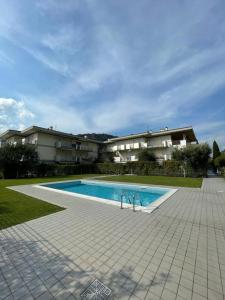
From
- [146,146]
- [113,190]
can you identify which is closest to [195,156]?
[146,146]

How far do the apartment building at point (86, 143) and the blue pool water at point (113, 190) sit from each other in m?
14.4

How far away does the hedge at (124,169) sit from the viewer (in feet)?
71.6

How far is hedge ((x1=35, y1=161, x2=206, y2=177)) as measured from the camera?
21.8 m

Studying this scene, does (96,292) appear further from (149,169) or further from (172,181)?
(149,169)

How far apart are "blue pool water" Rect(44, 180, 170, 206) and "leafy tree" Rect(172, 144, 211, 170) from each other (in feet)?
33.8

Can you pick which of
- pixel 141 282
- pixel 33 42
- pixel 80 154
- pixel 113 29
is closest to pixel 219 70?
pixel 113 29

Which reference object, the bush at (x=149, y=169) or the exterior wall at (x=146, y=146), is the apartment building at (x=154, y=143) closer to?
the exterior wall at (x=146, y=146)

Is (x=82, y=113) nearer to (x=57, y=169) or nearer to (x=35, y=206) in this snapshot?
(x=57, y=169)

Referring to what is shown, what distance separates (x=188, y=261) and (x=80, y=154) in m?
33.7

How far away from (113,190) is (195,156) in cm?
1228

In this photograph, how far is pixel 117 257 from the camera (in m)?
3.34

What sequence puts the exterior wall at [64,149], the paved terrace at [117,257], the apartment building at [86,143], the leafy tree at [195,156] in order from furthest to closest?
the exterior wall at [64,149] → the apartment building at [86,143] → the leafy tree at [195,156] → the paved terrace at [117,257]

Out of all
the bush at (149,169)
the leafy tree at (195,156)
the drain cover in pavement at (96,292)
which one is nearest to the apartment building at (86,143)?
the leafy tree at (195,156)

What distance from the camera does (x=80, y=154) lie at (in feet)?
117
